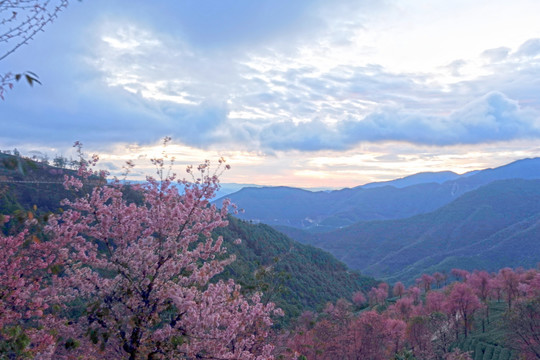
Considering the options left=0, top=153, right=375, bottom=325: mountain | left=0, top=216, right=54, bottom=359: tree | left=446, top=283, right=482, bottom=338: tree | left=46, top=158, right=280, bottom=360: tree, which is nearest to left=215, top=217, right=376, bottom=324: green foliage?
left=0, top=153, right=375, bottom=325: mountain

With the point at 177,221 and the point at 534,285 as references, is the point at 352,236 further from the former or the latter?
the point at 177,221

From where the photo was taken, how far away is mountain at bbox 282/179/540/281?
103 metres

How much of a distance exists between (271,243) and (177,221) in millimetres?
56341

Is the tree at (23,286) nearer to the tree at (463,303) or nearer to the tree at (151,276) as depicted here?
the tree at (151,276)

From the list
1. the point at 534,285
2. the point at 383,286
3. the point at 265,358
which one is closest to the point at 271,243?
the point at 383,286

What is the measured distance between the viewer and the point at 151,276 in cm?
668

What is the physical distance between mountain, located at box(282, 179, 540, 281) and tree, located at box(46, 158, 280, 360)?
100483 mm

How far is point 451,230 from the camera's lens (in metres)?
140

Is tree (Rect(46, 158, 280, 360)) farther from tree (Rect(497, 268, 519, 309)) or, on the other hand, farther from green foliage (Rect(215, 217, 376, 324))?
tree (Rect(497, 268, 519, 309))

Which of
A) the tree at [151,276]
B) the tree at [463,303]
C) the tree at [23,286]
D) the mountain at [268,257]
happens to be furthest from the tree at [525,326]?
the tree at [23,286]

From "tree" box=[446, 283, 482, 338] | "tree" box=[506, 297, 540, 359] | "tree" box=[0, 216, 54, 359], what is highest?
"tree" box=[0, 216, 54, 359]

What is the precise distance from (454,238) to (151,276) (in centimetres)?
14154

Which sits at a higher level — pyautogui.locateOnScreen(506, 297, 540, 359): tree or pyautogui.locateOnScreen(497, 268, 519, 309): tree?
pyautogui.locateOnScreen(506, 297, 540, 359): tree

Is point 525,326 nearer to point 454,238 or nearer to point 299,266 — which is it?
point 299,266
